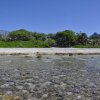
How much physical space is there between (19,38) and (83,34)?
38562 mm

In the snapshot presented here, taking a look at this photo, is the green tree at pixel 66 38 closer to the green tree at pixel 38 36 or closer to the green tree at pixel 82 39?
the green tree at pixel 82 39

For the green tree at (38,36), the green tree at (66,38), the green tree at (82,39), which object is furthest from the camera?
the green tree at (38,36)

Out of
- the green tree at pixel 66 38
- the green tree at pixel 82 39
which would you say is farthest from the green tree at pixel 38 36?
the green tree at pixel 82 39

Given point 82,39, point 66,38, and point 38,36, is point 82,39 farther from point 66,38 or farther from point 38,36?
point 38,36

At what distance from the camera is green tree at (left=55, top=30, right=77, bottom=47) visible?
135 meters

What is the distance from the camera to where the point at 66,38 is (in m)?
140

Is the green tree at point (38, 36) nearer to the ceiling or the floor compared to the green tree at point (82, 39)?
nearer to the ceiling

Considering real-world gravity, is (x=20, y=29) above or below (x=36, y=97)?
above

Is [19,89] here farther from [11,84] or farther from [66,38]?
[66,38]

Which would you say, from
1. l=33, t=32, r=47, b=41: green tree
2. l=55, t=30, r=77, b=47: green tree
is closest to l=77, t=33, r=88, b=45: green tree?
l=55, t=30, r=77, b=47: green tree

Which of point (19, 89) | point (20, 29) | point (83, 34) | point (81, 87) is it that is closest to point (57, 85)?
point (81, 87)

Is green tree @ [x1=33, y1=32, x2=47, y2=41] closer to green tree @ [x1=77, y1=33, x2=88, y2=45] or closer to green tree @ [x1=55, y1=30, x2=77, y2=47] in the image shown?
green tree @ [x1=55, y1=30, x2=77, y2=47]

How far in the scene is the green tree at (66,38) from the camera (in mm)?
135475

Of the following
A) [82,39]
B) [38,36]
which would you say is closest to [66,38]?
[82,39]
